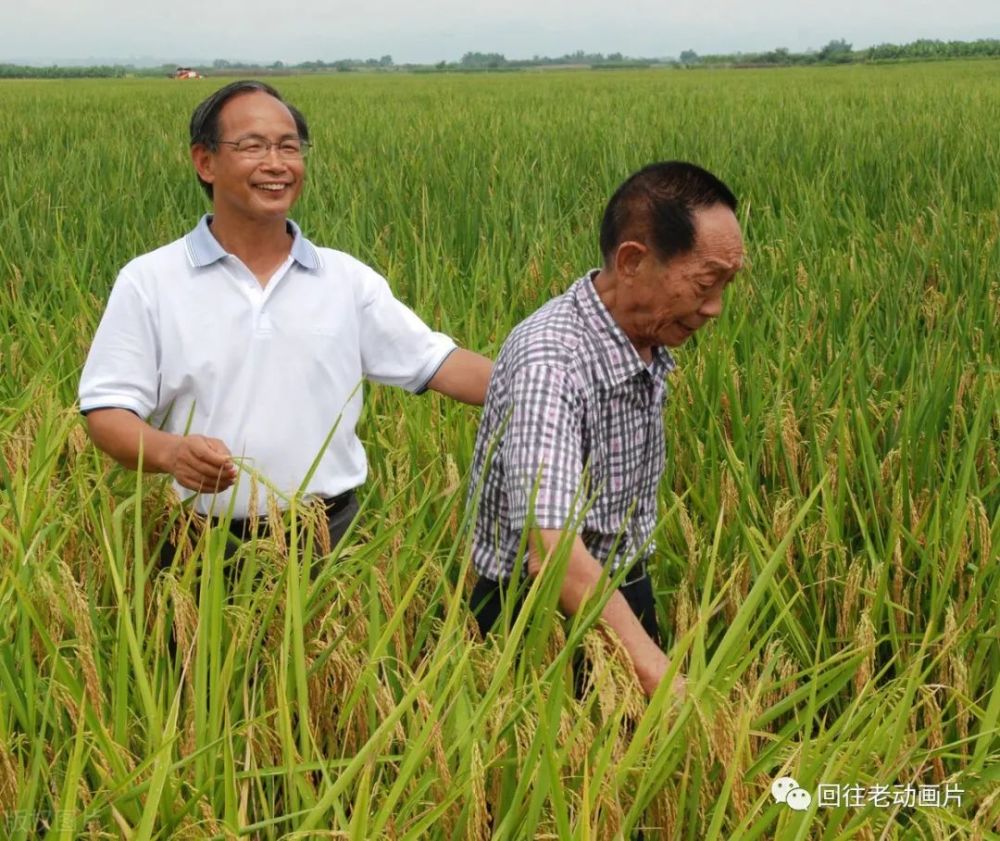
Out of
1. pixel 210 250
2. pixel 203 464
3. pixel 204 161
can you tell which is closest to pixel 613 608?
pixel 203 464

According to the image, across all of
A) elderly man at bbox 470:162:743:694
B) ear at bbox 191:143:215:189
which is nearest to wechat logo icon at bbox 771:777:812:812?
elderly man at bbox 470:162:743:694

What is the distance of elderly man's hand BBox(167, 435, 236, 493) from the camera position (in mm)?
1634

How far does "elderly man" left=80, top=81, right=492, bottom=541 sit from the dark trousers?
307mm

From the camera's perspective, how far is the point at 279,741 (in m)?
1.43

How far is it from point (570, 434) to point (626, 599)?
15.0 inches

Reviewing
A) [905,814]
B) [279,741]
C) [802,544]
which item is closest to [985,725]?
[905,814]

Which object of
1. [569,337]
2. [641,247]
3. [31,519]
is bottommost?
[31,519]

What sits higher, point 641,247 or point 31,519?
point 641,247

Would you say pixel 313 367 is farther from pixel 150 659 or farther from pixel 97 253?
pixel 97 253

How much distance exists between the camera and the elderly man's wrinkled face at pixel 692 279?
158cm

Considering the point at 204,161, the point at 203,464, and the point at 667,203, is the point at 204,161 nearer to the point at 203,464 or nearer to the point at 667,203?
the point at 203,464

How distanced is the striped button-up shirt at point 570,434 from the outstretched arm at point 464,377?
285 mm

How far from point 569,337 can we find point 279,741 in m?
0.62

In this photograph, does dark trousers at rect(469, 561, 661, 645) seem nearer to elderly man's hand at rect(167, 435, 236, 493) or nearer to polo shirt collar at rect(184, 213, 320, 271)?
elderly man's hand at rect(167, 435, 236, 493)
